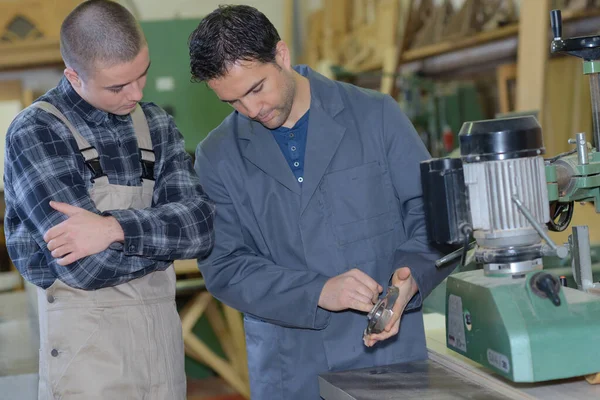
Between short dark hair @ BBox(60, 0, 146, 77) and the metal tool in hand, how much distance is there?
750mm

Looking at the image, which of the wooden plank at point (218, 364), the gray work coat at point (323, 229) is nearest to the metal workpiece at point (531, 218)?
the gray work coat at point (323, 229)

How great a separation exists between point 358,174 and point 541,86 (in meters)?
2.04

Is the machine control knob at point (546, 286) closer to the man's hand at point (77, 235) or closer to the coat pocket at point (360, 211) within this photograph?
the coat pocket at point (360, 211)

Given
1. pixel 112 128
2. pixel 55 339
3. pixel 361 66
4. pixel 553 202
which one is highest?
pixel 361 66

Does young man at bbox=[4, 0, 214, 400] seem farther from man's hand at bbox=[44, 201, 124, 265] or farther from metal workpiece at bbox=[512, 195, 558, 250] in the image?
metal workpiece at bbox=[512, 195, 558, 250]

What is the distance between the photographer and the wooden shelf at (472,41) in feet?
11.0

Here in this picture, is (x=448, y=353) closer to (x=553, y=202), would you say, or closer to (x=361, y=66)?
(x=553, y=202)

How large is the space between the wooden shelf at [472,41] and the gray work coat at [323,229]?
5.99ft

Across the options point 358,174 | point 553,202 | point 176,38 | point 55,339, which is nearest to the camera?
point 553,202

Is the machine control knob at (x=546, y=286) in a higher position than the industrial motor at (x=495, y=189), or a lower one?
lower

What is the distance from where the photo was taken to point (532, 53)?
11.9 feet

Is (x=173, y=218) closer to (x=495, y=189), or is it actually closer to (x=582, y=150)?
(x=495, y=189)

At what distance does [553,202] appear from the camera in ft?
4.84

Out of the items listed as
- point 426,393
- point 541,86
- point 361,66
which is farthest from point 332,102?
point 361,66
